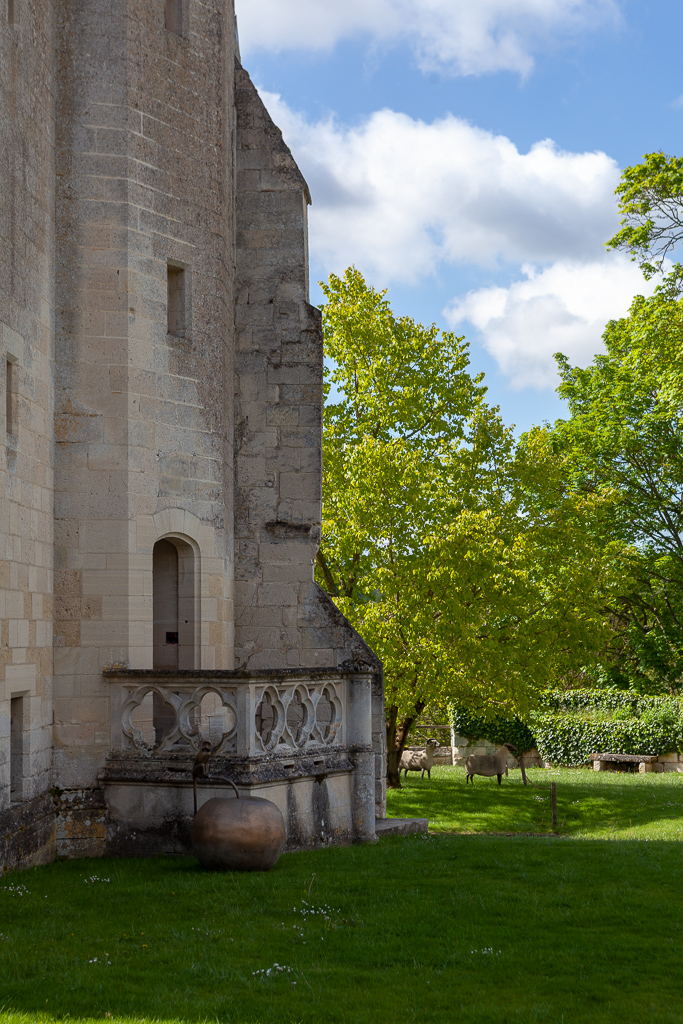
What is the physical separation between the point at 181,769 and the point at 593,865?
446 cm

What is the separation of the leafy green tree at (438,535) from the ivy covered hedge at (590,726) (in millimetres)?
6825

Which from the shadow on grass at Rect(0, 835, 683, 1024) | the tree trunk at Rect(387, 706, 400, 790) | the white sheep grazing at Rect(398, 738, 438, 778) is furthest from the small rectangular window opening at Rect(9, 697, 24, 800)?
the white sheep grazing at Rect(398, 738, 438, 778)

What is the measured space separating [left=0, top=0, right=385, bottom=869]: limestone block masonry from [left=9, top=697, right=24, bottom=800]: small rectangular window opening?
0.02 meters

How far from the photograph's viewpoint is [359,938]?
7.75 meters

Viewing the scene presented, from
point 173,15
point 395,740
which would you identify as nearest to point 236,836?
point 173,15

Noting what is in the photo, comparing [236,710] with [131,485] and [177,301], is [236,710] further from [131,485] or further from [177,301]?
[177,301]

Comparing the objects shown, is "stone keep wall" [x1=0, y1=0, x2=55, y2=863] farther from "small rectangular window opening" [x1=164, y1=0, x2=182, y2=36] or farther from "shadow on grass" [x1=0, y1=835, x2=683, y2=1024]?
"small rectangular window opening" [x1=164, y1=0, x2=182, y2=36]

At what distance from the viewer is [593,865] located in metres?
10.8

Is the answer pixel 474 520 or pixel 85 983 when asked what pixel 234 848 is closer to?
pixel 85 983

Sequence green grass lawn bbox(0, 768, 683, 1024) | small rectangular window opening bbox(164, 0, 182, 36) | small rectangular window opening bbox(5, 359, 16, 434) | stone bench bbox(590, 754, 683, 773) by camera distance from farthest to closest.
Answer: stone bench bbox(590, 754, 683, 773)
small rectangular window opening bbox(164, 0, 182, 36)
small rectangular window opening bbox(5, 359, 16, 434)
green grass lawn bbox(0, 768, 683, 1024)

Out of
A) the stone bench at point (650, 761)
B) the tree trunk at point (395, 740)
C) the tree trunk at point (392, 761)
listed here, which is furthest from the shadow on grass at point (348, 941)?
the stone bench at point (650, 761)

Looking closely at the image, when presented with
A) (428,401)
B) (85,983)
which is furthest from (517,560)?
(85,983)

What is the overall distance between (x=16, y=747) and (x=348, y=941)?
4.72 m

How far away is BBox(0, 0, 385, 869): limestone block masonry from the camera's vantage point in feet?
35.8
